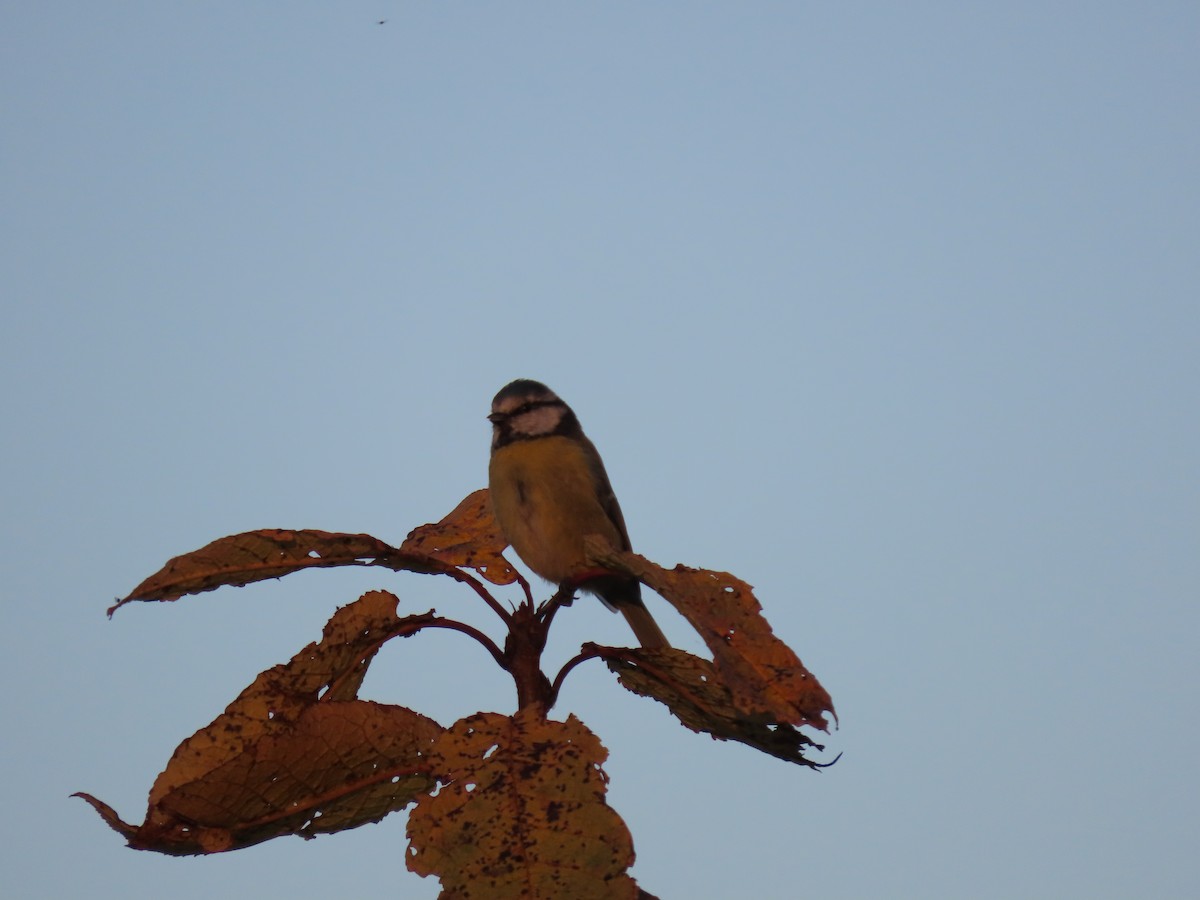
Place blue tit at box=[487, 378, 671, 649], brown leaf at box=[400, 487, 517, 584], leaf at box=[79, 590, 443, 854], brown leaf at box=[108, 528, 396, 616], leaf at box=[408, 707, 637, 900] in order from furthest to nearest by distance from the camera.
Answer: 1. blue tit at box=[487, 378, 671, 649]
2. brown leaf at box=[400, 487, 517, 584]
3. brown leaf at box=[108, 528, 396, 616]
4. leaf at box=[79, 590, 443, 854]
5. leaf at box=[408, 707, 637, 900]

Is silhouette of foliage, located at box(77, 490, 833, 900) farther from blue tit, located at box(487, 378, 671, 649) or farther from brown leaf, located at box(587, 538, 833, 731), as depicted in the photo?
blue tit, located at box(487, 378, 671, 649)

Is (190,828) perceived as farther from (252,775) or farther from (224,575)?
(224,575)

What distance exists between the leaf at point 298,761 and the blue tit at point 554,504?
1947 millimetres

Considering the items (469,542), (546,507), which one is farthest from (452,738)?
(546,507)

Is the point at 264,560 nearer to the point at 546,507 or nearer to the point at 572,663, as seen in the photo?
the point at 572,663

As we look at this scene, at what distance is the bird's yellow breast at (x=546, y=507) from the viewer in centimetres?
459

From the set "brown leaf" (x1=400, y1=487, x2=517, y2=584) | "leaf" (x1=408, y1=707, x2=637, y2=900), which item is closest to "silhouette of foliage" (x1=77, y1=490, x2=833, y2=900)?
"leaf" (x1=408, y1=707, x2=637, y2=900)

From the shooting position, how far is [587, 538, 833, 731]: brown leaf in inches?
78.5

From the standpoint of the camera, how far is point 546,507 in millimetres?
4605

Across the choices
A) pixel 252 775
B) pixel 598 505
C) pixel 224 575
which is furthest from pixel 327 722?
pixel 598 505

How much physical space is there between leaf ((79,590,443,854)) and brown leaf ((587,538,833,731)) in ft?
1.95

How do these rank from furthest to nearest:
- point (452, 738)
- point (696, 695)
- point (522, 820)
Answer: point (696, 695) → point (452, 738) → point (522, 820)

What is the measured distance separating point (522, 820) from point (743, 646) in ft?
1.58

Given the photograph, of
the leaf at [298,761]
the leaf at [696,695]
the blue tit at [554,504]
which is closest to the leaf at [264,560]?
the leaf at [298,761]
